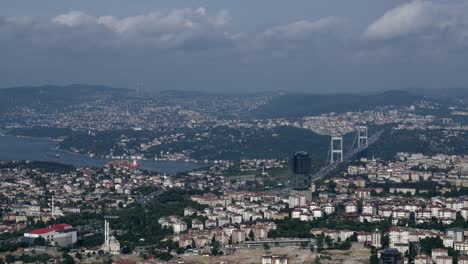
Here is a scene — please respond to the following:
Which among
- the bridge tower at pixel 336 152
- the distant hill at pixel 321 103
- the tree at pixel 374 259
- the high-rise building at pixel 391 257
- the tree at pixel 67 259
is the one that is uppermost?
A: the distant hill at pixel 321 103

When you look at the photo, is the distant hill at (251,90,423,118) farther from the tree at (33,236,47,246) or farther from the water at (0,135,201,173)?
the tree at (33,236,47,246)

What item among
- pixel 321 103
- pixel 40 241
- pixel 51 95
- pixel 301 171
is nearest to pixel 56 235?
pixel 40 241

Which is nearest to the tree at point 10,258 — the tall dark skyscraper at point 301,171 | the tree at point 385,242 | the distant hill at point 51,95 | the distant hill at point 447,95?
the tree at point 385,242

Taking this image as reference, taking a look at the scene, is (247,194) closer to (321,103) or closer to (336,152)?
(336,152)

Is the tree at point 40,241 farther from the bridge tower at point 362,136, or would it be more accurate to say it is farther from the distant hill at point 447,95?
the distant hill at point 447,95

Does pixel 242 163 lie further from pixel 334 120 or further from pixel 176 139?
pixel 334 120

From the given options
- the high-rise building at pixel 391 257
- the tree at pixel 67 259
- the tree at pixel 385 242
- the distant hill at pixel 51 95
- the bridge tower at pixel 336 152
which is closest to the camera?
the high-rise building at pixel 391 257
